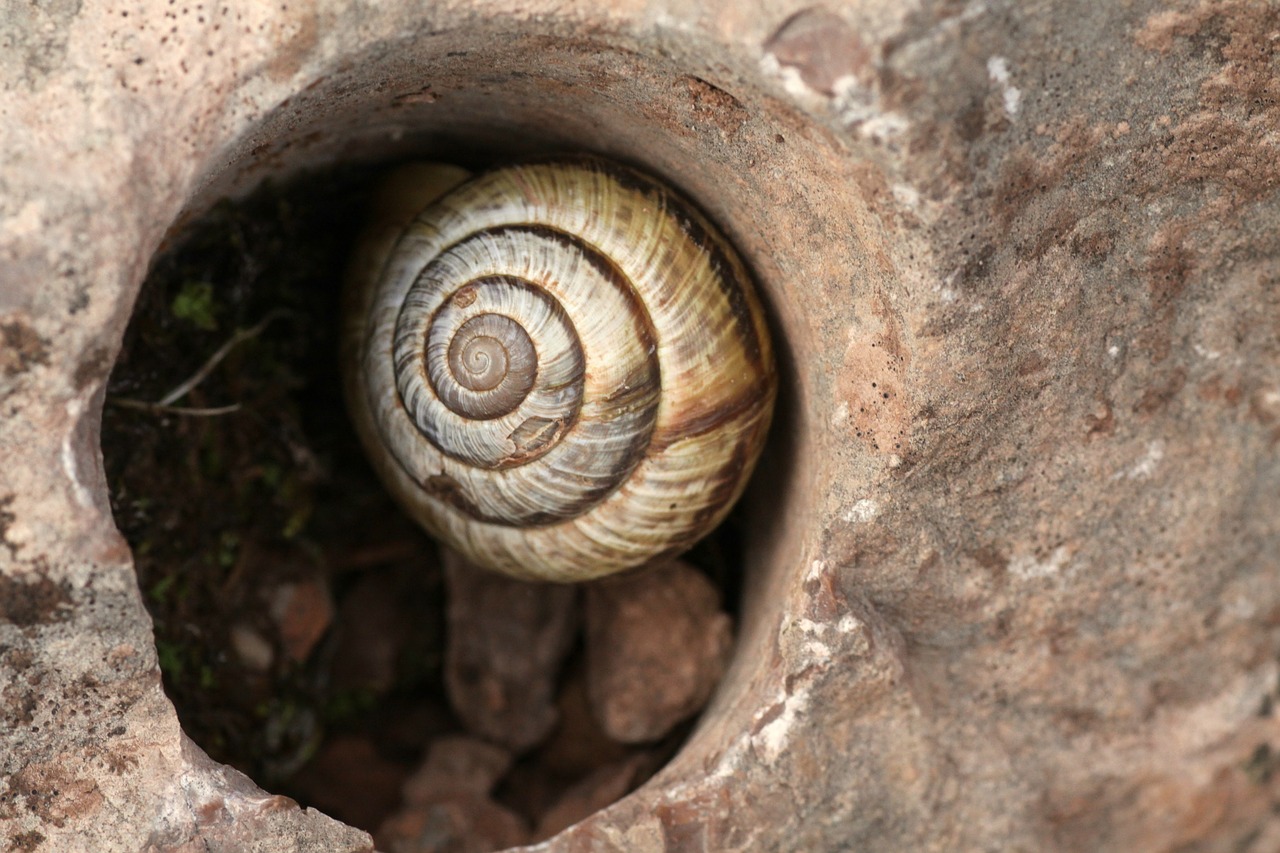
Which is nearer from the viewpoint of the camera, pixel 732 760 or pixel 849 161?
pixel 849 161

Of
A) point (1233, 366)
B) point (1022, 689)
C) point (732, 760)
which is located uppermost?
point (1233, 366)

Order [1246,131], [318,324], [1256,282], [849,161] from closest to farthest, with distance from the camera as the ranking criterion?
[849,161]
[1246,131]
[1256,282]
[318,324]

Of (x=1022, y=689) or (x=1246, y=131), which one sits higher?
(x=1246, y=131)

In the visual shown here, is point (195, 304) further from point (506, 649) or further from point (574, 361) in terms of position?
point (506, 649)

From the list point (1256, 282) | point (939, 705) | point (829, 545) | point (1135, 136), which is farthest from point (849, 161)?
point (939, 705)

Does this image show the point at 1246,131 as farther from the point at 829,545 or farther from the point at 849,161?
the point at 829,545

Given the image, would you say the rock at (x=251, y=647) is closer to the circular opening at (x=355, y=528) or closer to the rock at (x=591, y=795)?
the circular opening at (x=355, y=528)

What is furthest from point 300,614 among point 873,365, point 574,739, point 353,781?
point 873,365
